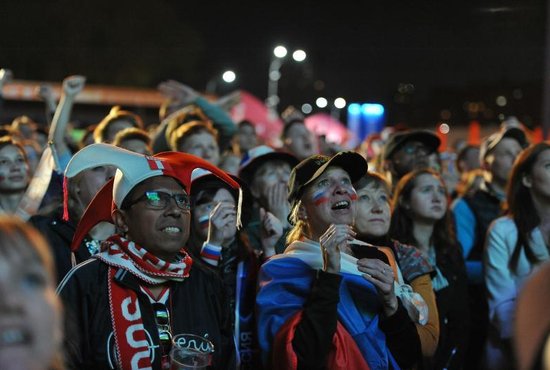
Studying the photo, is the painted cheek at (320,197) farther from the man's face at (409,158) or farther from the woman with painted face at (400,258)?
the man's face at (409,158)

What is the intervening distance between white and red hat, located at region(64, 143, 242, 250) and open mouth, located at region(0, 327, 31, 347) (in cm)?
218

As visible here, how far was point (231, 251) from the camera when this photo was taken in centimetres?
526

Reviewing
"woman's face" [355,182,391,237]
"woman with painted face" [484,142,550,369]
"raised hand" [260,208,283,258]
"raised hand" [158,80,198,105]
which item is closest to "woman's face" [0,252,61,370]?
"raised hand" [260,208,283,258]

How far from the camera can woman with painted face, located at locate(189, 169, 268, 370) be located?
4.90 metres

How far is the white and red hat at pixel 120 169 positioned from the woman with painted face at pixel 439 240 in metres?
2.38

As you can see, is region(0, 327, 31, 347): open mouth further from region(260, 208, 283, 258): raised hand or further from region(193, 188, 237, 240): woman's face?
region(260, 208, 283, 258): raised hand

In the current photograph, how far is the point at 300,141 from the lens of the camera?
8906 millimetres

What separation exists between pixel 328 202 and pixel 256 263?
871mm

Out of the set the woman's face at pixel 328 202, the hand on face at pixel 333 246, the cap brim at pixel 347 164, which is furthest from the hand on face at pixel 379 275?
the cap brim at pixel 347 164

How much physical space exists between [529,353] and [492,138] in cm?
687

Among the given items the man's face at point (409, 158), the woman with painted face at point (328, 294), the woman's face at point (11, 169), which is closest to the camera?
the woman with painted face at point (328, 294)

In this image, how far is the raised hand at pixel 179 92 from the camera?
904 centimetres

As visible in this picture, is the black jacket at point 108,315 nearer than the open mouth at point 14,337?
No

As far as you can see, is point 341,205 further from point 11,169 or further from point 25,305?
point 11,169
